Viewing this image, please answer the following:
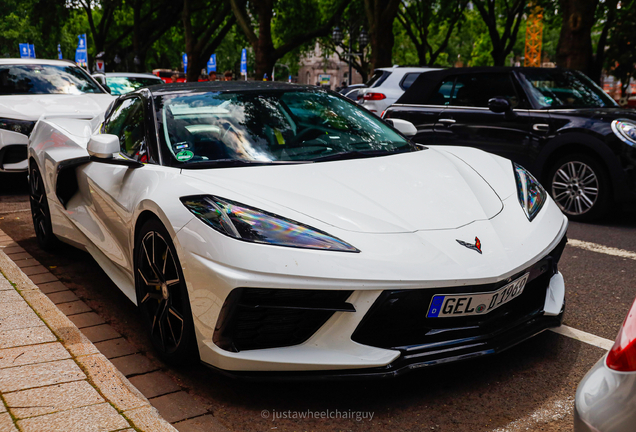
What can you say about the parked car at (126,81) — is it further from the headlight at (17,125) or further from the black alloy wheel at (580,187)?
the black alloy wheel at (580,187)

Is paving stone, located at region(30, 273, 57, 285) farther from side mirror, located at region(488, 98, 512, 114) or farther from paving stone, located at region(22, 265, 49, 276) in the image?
side mirror, located at region(488, 98, 512, 114)

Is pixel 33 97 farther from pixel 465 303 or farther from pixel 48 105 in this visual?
pixel 465 303

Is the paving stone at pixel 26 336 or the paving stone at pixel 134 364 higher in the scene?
the paving stone at pixel 26 336

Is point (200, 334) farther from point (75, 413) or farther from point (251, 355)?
point (75, 413)

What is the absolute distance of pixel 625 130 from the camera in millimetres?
6555

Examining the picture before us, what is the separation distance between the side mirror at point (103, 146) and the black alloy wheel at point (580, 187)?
4.90m

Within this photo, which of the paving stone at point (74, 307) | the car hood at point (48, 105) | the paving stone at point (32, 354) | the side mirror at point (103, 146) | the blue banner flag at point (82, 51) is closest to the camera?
the paving stone at point (32, 354)

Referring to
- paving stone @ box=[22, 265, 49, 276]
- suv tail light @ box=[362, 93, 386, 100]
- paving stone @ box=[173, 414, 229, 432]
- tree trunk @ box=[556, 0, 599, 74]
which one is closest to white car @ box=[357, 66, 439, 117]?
suv tail light @ box=[362, 93, 386, 100]

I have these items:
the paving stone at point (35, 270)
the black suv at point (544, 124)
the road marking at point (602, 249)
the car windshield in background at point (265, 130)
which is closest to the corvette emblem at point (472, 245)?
the car windshield in background at point (265, 130)

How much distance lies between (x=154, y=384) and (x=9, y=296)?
1.34 m

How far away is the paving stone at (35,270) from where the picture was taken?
188 inches

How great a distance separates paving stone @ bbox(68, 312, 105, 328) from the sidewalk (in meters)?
0.22

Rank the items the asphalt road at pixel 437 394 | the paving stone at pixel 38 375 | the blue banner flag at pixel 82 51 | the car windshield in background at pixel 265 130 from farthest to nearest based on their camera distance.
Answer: the blue banner flag at pixel 82 51 → the car windshield in background at pixel 265 130 → the paving stone at pixel 38 375 → the asphalt road at pixel 437 394

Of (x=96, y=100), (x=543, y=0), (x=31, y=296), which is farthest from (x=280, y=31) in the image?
(x=31, y=296)
